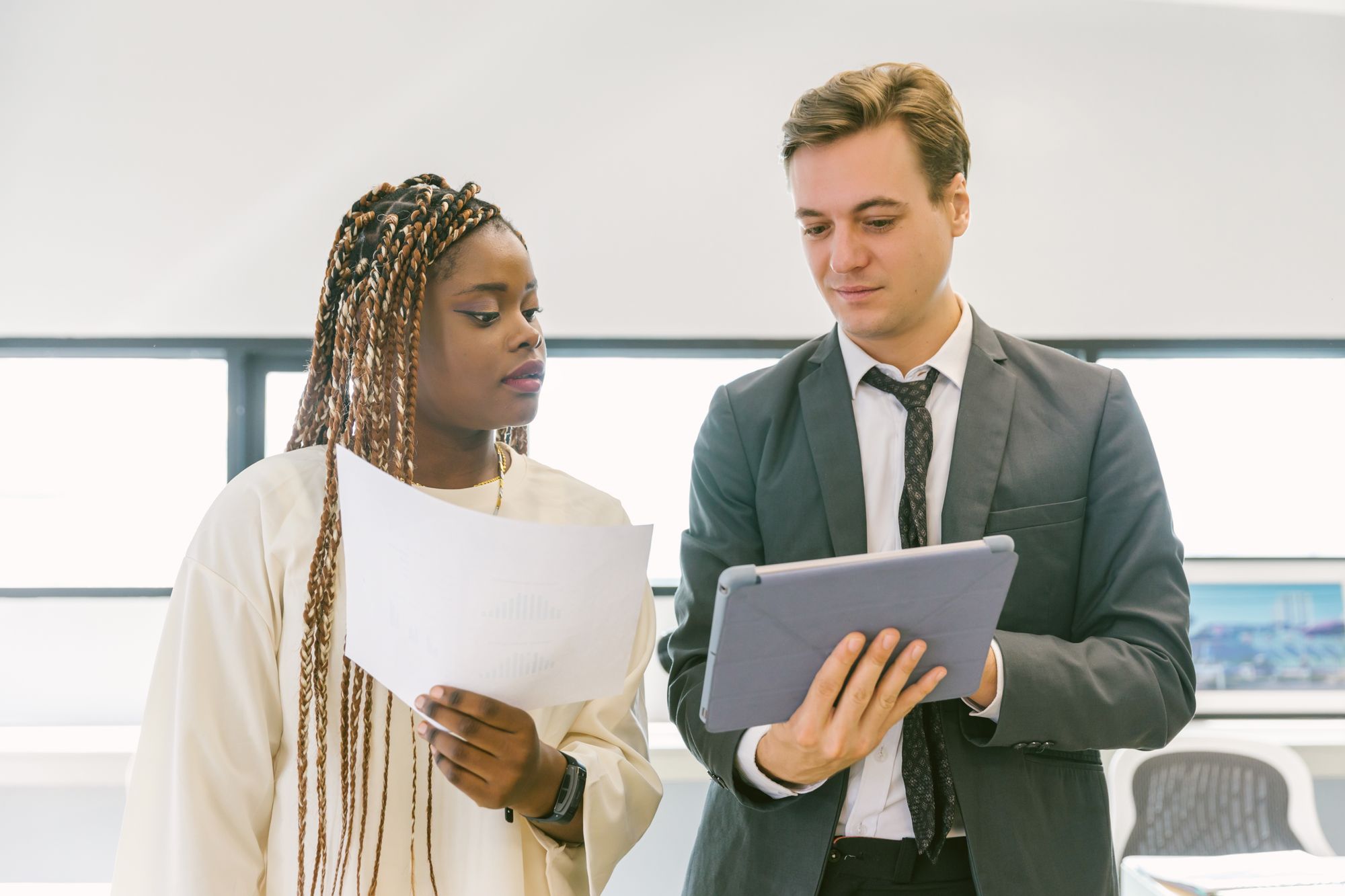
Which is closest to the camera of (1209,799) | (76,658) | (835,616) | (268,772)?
(835,616)

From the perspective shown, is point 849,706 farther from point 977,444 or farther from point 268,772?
point 268,772

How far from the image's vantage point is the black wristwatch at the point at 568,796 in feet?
3.75

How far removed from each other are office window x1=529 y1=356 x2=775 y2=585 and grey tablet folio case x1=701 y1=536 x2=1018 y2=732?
7.26 ft

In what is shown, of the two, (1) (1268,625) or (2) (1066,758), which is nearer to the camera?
(2) (1066,758)

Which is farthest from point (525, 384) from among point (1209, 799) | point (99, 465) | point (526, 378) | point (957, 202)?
point (99, 465)

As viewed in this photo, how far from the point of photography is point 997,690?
1087mm

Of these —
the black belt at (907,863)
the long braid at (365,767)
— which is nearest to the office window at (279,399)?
the long braid at (365,767)

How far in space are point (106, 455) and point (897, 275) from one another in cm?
291

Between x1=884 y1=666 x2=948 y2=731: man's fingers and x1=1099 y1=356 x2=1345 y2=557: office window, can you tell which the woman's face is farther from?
x1=1099 y1=356 x2=1345 y2=557: office window

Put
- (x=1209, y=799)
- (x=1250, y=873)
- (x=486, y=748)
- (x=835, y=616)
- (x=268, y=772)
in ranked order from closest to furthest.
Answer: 1. (x=835, y=616)
2. (x=486, y=748)
3. (x=268, y=772)
4. (x=1250, y=873)
5. (x=1209, y=799)

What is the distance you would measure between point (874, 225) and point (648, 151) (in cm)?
202

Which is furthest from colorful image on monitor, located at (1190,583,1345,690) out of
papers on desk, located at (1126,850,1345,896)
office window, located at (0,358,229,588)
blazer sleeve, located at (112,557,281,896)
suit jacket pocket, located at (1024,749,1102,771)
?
office window, located at (0,358,229,588)

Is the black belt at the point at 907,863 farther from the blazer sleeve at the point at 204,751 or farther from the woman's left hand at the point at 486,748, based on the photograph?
the blazer sleeve at the point at 204,751

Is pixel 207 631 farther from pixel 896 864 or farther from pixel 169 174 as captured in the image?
pixel 169 174
